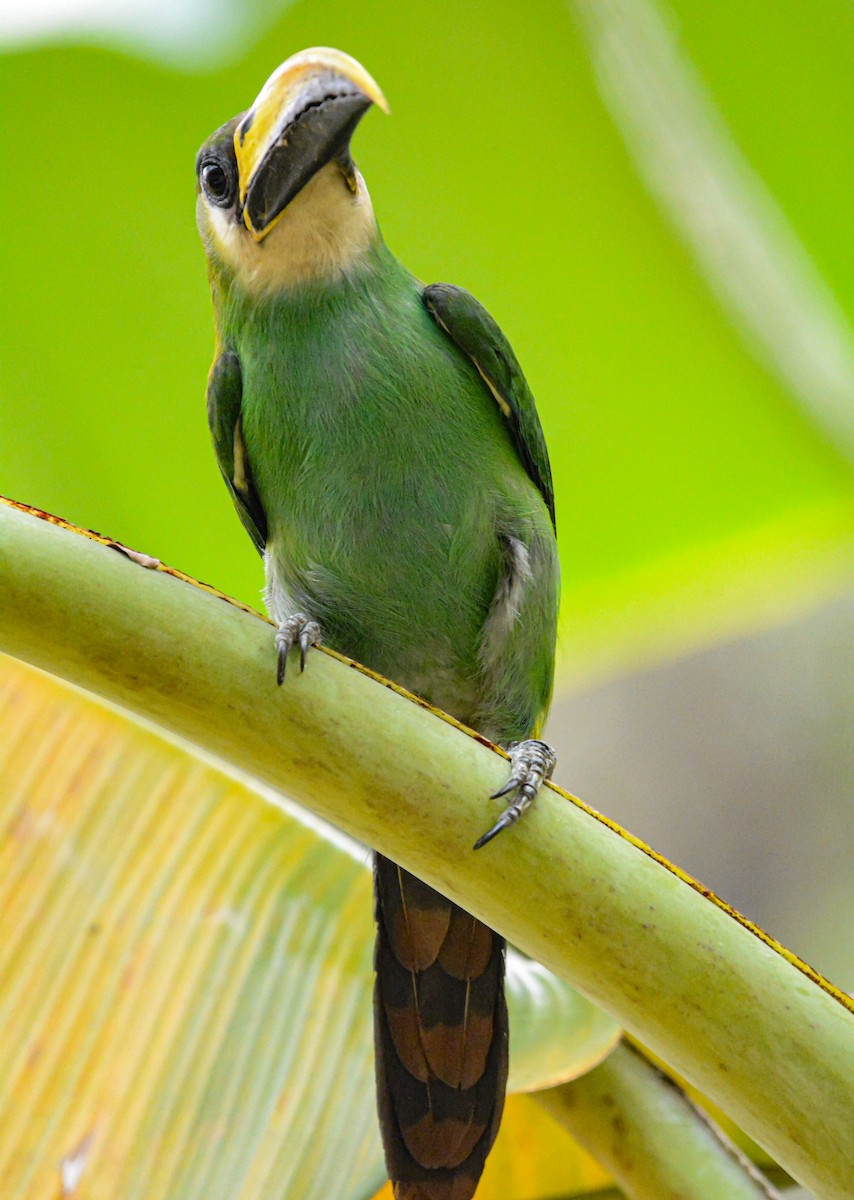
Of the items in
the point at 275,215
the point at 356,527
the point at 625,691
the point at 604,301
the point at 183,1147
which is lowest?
the point at 183,1147

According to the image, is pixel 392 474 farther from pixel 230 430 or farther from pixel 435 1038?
pixel 435 1038

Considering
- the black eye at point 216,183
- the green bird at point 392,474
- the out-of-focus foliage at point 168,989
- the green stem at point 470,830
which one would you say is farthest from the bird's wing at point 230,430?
the green stem at point 470,830

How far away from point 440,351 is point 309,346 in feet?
0.42

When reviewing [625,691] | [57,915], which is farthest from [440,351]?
[625,691]

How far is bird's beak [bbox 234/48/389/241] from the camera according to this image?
0.77 meters

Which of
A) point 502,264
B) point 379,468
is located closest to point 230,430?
point 379,468

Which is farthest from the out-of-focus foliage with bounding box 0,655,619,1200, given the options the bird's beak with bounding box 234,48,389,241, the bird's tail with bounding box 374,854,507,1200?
the bird's beak with bounding box 234,48,389,241

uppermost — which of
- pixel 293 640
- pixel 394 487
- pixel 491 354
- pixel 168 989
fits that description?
pixel 491 354

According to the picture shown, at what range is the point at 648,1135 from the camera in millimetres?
846

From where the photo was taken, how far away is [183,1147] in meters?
0.84

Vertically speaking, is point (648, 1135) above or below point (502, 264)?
below

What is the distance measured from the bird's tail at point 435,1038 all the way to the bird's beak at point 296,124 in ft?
1.88

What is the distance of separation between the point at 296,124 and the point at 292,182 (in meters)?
0.07

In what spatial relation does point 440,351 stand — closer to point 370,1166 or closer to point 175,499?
point 175,499
